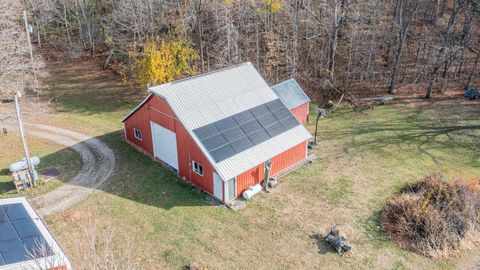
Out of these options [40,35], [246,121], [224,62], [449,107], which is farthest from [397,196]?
[40,35]

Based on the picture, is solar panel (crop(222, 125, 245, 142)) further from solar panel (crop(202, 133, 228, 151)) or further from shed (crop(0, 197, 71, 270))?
shed (crop(0, 197, 71, 270))

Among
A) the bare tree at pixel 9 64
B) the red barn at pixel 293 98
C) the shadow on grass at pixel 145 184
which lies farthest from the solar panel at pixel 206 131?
the bare tree at pixel 9 64

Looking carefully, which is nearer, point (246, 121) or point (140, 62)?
point (246, 121)

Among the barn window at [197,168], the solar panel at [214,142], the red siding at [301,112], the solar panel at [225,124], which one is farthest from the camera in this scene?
the red siding at [301,112]

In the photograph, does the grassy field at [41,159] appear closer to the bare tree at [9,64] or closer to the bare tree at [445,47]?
the bare tree at [9,64]

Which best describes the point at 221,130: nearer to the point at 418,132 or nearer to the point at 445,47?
the point at 418,132

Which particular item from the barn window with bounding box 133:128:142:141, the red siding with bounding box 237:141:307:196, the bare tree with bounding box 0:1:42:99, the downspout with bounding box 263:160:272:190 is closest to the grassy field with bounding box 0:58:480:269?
the downspout with bounding box 263:160:272:190

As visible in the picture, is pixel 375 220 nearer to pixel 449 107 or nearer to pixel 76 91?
pixel 449 107

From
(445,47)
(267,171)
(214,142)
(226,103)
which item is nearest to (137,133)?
(226,103)
